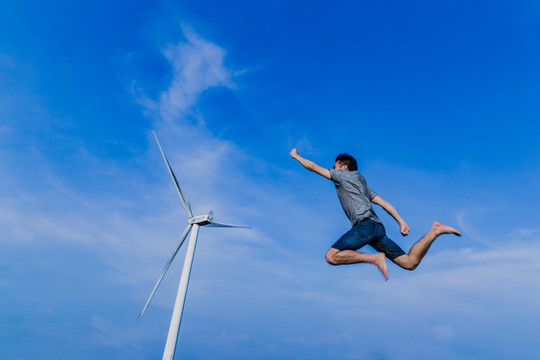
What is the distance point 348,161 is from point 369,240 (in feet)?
6.47

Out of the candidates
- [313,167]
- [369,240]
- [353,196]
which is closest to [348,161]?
[353,196]

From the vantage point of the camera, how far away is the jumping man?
8.07 metres

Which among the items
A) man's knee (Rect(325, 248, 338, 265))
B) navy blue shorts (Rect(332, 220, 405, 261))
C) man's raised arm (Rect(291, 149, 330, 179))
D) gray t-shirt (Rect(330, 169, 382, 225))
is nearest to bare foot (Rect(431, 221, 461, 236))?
navy blue shorts (Rect(332, 220, 405, 261))

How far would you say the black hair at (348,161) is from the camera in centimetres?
940

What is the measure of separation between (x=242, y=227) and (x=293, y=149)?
34.3 meters

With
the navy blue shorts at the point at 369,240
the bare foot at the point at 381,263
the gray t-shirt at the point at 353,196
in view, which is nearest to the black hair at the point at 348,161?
the gray t-shirt at the point at 353,196

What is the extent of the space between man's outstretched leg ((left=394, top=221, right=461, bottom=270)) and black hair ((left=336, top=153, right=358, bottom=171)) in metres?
2.12

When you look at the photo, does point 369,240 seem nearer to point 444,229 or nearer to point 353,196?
point 353,196

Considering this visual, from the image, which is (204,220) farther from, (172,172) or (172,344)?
(172,344)

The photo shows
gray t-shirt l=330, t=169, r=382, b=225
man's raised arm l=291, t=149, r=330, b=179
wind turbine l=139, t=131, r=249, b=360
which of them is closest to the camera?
gray t-shirt l=330, t=169, r=382, b=225

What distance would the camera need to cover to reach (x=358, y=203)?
867 cm

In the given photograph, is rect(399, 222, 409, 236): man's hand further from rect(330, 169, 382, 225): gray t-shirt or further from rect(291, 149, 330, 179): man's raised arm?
rect(291, 149, 330, 179): man's raised arm

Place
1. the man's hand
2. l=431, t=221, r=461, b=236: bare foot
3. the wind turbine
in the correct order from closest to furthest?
1. l=431, t=221, r=461, b=236: bare foot
2. the man's hand
3. the wind turbine

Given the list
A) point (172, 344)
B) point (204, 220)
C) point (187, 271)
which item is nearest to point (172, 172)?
point (204, 220)
